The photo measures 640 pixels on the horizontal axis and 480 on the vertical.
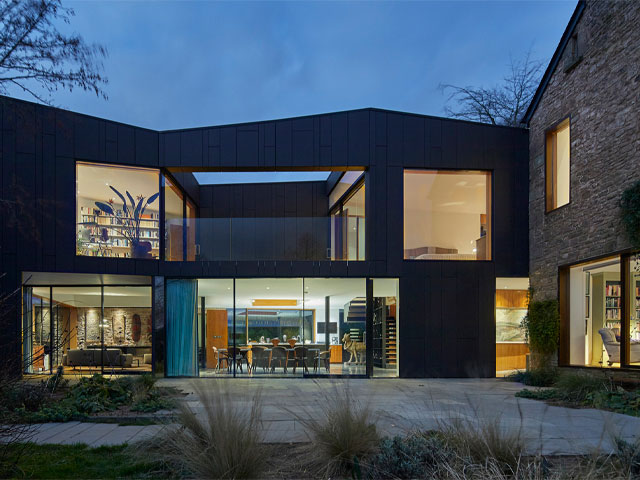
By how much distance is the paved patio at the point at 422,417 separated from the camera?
4766 mm

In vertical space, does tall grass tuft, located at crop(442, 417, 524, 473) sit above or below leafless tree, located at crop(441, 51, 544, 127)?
below

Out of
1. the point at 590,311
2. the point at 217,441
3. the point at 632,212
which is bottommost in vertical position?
the point at 217,441

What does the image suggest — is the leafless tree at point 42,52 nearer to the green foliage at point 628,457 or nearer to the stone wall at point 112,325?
the stone wall at point 112,325

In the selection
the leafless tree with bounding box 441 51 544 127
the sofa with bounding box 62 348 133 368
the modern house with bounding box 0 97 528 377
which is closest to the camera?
the modern house with bounding box 0 97 528 377

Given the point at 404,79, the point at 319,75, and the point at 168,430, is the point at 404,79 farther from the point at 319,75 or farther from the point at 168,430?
the point at 168,430

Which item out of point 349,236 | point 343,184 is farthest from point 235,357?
point 343,184

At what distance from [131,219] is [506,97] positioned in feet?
57.1

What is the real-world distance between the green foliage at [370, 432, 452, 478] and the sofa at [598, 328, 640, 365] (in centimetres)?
607

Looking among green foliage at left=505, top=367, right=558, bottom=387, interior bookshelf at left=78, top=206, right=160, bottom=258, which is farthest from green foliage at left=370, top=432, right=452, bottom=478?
interior bookshelf at left=78, top=206, right=160, bottom=258

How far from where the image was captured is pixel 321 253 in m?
12.3

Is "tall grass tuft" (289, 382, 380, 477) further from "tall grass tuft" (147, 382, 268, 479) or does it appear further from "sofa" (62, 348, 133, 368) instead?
"sofa" (62, 348, 133, 368)

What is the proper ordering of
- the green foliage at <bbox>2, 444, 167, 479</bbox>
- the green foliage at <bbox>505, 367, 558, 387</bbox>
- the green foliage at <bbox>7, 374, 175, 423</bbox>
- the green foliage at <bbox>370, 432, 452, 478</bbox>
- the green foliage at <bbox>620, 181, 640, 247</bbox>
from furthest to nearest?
the green foliage at <bbox>505, 367, 558, 387</bbox>, the green foliage at <bbox>620, 181, 640, 247</bbox>, the green foliage at <bbox>7, 374, 175, 423</bbox>, the green foliage at <bbox>2, 444, 167, 479</bbox>, the green foliage at <bbox>370, 432, 452, 478</bbox>

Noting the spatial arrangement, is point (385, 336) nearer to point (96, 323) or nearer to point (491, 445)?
point (96, 323)

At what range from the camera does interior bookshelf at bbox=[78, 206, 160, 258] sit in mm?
11453
